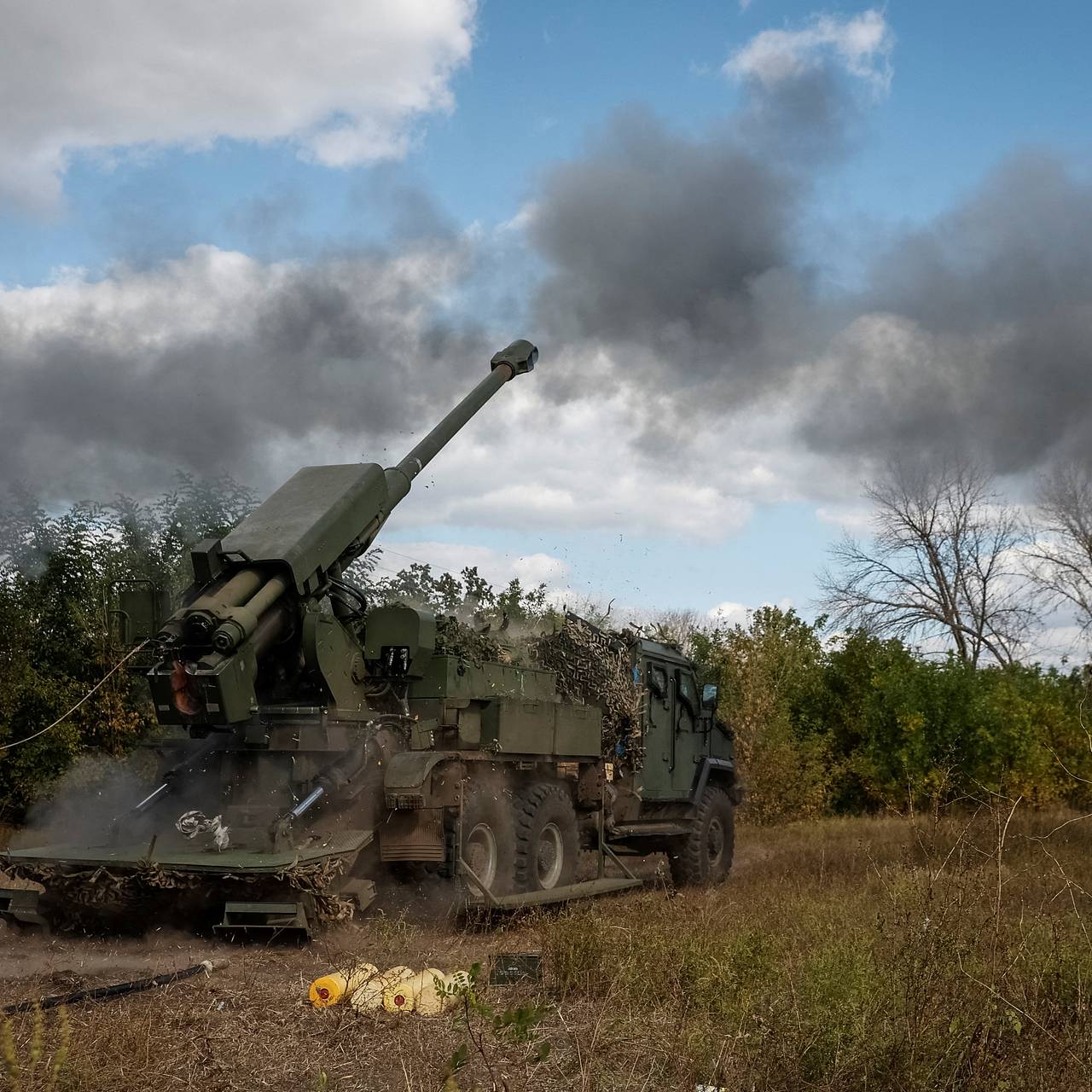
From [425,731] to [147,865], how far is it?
2436 mm

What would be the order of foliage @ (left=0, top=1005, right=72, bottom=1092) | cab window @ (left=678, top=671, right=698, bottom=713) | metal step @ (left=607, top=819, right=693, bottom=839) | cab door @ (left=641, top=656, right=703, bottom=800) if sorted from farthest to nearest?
cab window @ (left=678, top=671, right=698, bottom=713) → cab door @ (left=641, top=656, right=703, bottom=800) → metal step @ (left=607, top=819, right=693, bottom=839) → foliage @ (left=0, top=1005, right=72, bottom=1092)

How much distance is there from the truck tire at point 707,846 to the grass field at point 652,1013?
568 cm

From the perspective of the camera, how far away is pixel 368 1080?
5.25 m

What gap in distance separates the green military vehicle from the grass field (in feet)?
1.41

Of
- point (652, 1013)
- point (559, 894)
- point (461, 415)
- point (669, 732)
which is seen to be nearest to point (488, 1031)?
point (652, 1013)

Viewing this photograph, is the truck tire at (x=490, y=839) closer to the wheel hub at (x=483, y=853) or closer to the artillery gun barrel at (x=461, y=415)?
the wheel hub at (x=483, y=853)

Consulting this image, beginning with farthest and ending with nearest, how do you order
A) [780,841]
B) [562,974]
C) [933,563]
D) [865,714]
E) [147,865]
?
1. [933,563]
2. [865,714]
3. [780,841]
4. [147,865]
5. [562,974]

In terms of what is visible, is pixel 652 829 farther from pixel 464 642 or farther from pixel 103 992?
pixel 103 992

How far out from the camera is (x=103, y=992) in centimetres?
680

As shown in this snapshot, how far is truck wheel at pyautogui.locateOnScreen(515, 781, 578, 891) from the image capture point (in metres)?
10.8

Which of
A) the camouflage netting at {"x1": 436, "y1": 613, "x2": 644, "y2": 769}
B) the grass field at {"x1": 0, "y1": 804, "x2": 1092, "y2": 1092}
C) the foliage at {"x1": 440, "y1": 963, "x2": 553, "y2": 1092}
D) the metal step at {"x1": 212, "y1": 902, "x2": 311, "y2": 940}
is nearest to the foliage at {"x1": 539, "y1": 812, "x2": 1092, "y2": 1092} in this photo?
the grass field at {"x1": 0, "y1": 804, "x2": 1092, "y2": 1092}

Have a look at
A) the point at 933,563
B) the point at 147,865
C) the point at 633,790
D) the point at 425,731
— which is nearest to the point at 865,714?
the point at 933,563

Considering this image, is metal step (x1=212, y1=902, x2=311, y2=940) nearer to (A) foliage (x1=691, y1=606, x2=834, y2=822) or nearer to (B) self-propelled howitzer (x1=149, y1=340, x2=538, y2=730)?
(B) self-propelled howitzer (x1=149, y1=340, x2=538, y2=730)

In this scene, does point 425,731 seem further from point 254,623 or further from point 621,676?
point 621,676
